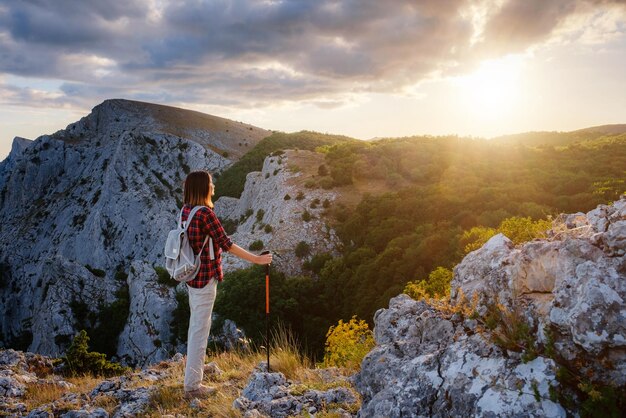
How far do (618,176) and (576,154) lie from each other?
9081 mm

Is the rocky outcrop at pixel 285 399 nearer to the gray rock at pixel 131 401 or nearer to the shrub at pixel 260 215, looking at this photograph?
the gray rock at pixel 131 401

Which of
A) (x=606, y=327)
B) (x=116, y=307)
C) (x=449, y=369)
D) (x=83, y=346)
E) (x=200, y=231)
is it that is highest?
(x=200, y=231)

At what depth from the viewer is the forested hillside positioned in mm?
20703

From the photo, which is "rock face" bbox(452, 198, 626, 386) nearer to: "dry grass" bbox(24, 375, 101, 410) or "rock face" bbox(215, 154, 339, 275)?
A: "dry grass" bbox(24, 375, 101, 410)

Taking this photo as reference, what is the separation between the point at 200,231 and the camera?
5574 mm

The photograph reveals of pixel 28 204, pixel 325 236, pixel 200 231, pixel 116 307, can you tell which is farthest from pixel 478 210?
pixel 28 204

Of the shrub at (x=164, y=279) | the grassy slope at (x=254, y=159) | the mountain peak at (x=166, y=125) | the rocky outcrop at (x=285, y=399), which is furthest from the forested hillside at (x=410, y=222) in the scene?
the mountain peak at (x=166, y=125)

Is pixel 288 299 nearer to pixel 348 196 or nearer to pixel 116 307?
pixel 348 196

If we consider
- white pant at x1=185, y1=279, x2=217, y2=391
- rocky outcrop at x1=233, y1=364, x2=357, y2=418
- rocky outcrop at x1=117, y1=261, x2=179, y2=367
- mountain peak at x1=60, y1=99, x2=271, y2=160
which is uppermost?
mountain peak at x1=60, y1=99, x2=271, y2=160

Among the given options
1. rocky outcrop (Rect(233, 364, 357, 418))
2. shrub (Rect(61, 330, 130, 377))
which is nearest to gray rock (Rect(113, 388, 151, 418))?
rocky outcrop (Rect(233, 364, 357, 418))

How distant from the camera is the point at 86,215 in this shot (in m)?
58.5

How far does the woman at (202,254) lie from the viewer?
18.2 feet

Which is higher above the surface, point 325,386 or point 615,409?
point 615,409

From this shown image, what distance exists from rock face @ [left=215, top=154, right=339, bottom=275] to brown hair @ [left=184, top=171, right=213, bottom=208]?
20.7 meters
